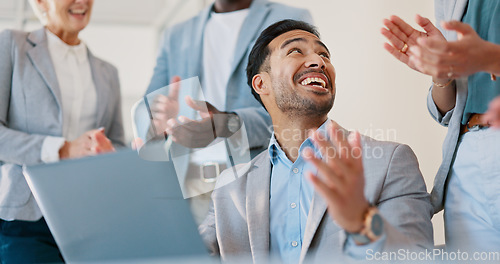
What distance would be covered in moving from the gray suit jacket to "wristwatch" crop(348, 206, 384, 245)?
27.5 inches

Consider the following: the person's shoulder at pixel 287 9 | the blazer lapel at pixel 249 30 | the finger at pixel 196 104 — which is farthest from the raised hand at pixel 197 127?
the person's shoulder at pixel 287 9

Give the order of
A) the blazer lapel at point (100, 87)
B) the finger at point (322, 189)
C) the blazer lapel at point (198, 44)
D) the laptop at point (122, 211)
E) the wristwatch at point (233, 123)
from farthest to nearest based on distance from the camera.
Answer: the blazer lapel at point (100, 87) < the blazer lapel at point (198, 44) < the wristwatch at point (233, 123) < the laptop at point (122, 211) < the finger at point (322, 189)

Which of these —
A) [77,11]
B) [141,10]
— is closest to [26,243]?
[77,11]

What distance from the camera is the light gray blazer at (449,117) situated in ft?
4.00

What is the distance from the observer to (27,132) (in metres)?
1.73

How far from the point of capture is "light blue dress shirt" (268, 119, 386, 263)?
48.3 inches

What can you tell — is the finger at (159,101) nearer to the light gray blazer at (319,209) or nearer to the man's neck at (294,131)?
the light gray blazer at (319,209)

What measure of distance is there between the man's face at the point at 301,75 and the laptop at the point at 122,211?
1.82 ft

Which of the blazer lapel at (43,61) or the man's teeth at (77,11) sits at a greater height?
the man's teeth at (77,11)

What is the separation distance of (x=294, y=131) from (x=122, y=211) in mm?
620

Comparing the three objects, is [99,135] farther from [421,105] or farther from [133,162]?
[421,105]

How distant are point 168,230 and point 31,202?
95 cm

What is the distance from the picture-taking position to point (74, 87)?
5.99ft

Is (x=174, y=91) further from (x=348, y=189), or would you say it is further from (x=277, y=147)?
(x=348, y=189)
